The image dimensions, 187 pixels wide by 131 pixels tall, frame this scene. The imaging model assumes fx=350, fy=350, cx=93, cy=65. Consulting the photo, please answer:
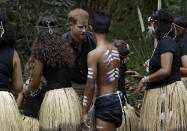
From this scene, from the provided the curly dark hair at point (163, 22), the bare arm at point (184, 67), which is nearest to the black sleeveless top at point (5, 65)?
the curly dark hair at point (163, 22)

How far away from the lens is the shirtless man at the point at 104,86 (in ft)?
11.1

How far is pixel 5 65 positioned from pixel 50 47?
55 centimetres

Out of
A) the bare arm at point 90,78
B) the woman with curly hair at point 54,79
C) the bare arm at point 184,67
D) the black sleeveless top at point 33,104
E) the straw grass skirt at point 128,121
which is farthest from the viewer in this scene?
the straw grass skirt at point 128,121

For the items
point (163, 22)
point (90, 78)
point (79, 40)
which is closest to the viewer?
point (90, 78)

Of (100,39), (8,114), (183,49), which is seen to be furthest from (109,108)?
(183,49)

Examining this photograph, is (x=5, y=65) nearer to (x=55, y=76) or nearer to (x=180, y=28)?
(x=55, y=76)

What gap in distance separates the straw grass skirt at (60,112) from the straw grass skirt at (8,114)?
0.31 metres

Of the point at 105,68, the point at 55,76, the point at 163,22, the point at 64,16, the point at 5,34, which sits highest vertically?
the point at 64,16

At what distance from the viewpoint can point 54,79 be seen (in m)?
3.96

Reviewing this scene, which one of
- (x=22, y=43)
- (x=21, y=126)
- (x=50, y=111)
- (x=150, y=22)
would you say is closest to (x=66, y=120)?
(x=50, y=111)

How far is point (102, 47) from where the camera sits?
3.39 metres

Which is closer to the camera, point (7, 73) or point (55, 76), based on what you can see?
point (7, 73)

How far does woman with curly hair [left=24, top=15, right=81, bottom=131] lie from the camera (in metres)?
Result: 3.87

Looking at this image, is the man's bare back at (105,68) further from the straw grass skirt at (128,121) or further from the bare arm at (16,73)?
the straw grass skirt at (128,121)
